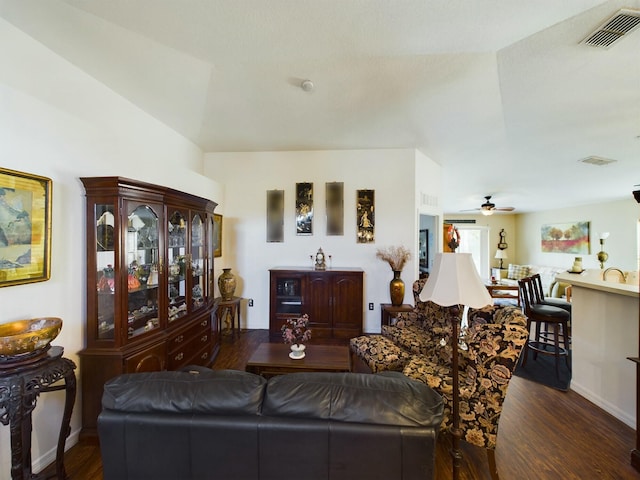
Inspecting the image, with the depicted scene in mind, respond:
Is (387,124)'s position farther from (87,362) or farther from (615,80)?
(87,362)

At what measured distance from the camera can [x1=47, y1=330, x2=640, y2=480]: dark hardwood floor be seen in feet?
5.72

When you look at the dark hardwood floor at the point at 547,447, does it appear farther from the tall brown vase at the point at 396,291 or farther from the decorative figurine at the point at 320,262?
the decorative figurine at the point at 320,262

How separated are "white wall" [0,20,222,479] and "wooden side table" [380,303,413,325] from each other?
3.44 meters

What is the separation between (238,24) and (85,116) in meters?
1.58

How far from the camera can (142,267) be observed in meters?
2.33

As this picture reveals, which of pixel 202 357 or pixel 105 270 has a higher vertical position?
pixel 105 270

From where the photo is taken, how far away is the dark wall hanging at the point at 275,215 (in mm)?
4465

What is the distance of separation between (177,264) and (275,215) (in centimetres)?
199

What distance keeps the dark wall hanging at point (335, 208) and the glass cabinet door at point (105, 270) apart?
9.72ft

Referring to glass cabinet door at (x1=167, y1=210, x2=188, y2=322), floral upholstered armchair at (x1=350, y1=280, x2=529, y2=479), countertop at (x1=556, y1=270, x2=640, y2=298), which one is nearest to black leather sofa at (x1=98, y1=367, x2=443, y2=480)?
floral upholstered armchair at (x1=350, y1=280, x2=529, y2=479)

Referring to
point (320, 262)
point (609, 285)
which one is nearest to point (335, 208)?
point (320, 262)

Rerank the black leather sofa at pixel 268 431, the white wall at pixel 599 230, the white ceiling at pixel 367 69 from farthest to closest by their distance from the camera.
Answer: the white wall at pixel 599 230 → the white ceiling at pixel 367 69 → the black leather sofa at pixel 268 431

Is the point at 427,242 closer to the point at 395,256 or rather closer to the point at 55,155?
the point at 395,256

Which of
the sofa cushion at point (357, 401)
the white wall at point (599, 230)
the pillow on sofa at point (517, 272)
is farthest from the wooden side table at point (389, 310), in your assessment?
the pillow on sofa at point (517, 272)
